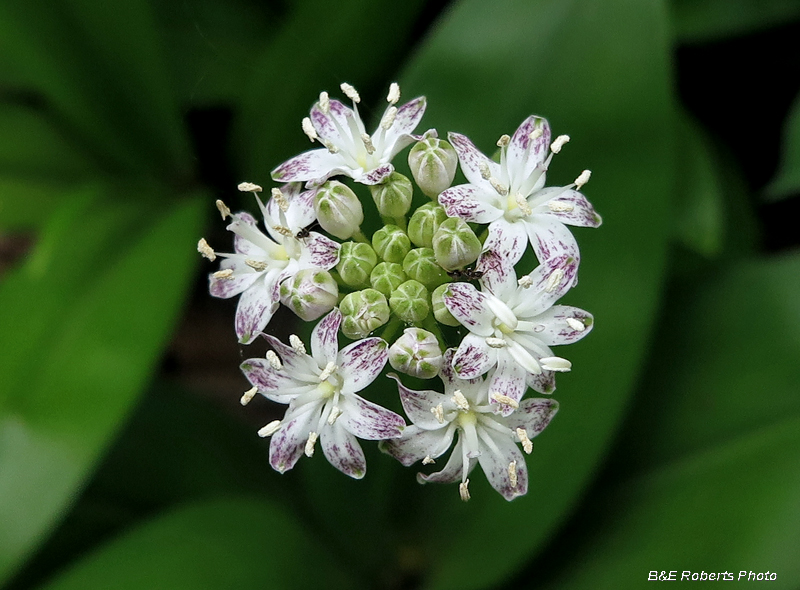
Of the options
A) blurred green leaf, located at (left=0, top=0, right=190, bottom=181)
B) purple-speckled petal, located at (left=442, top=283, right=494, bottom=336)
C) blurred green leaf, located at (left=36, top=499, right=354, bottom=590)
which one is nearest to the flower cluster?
purple-speckled petal, located at (left=442, top=283, right=494, bottom=336)

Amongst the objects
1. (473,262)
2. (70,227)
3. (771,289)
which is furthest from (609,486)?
(70,227)

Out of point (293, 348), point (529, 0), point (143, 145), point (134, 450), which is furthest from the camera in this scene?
point (143, 145)

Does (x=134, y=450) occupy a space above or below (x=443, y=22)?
below

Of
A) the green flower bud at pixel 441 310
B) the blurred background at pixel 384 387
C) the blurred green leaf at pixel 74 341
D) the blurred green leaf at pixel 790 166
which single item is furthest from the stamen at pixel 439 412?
the blurred green leaf at pixel 790 166

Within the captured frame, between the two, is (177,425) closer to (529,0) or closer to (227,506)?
(227,506)

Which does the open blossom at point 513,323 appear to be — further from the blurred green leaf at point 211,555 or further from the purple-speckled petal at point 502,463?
the blurred green leaf at point 211,555

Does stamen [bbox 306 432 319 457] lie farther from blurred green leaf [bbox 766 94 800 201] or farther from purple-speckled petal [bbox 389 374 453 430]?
blurred green leaf [bbox 766 94 800 201]
